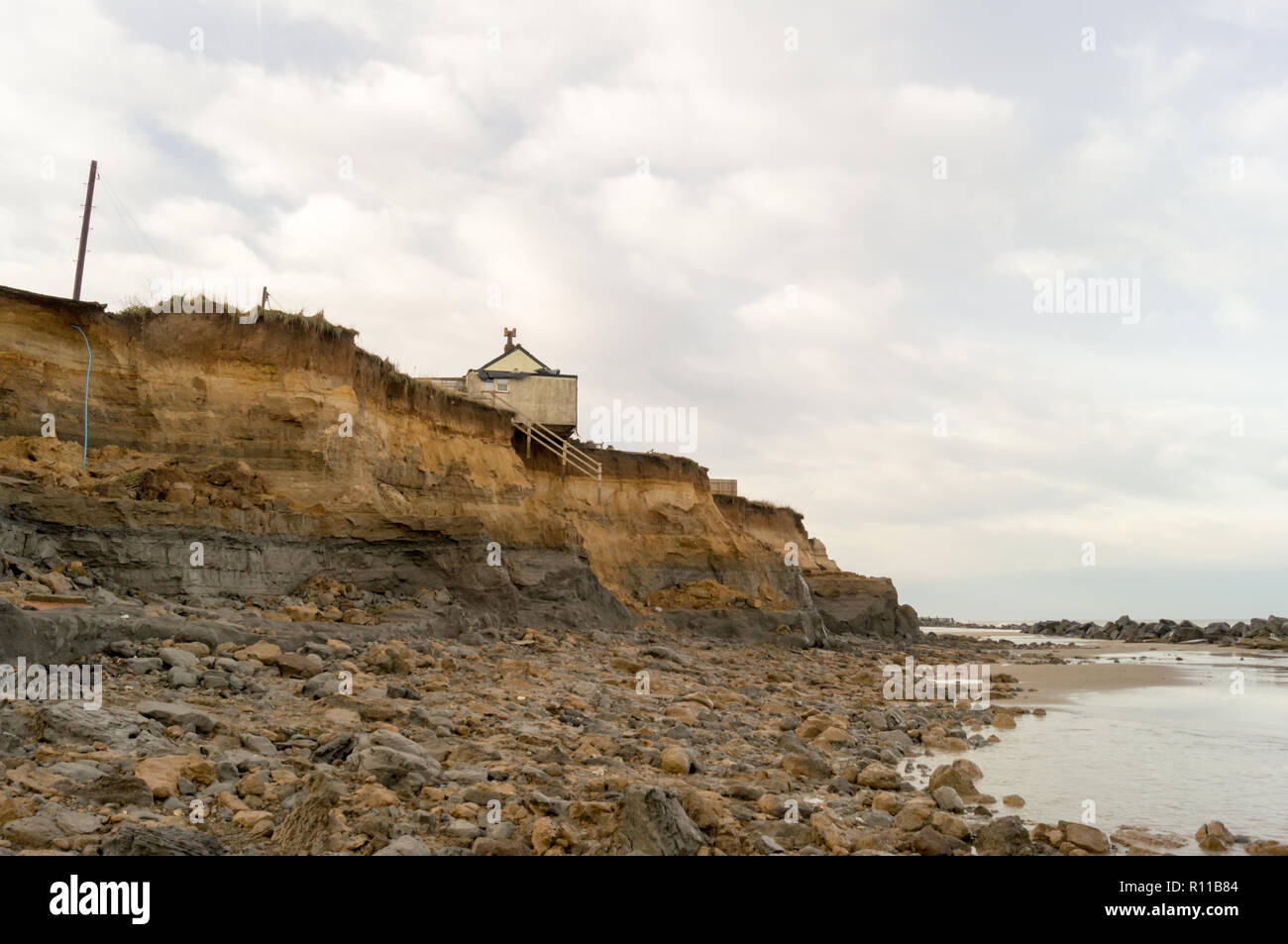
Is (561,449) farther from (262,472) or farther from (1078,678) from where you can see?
(1078,678)

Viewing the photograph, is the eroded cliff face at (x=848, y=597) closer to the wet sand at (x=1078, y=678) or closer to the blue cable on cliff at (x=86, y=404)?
the wet sand at (x=1078, y=678)

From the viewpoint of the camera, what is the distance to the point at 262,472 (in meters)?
15.2

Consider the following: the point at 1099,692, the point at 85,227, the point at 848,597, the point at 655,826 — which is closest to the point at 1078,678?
the point at 1099,692

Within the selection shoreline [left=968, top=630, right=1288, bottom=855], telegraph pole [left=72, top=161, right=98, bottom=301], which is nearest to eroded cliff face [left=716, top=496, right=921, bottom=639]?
shoreline [left=968, top=630, right=1288, bottom=855]

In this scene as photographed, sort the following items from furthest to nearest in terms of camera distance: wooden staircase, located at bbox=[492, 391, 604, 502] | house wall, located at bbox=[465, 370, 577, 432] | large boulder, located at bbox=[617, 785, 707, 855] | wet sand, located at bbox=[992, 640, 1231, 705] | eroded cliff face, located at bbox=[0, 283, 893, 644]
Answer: house wall, located at bbox=[465, 370, 577, 432], wooden staircase, located at bbox=[492, 391, 604, 502], wet sand, located at bbox=[992, 640, 1231, 705], eroded cliff face, located at bbox=[0, 283, 893, 644], large boulder, located at bbox=[617, 785, 707, 855]

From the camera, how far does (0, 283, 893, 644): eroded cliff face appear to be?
38.8 ft

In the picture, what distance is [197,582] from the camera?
12.1 meters

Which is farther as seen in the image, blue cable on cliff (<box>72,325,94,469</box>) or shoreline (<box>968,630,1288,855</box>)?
blue cable on cliff (<box>72,325,94,469</box>)

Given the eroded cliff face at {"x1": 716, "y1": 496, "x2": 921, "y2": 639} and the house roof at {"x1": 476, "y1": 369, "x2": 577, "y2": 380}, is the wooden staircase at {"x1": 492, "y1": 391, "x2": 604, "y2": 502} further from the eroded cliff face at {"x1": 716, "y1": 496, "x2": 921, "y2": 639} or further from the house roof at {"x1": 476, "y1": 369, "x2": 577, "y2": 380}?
the eroded cliff face at {"x1": 716, "y1": 496, "x2": 921, "y2": 639}

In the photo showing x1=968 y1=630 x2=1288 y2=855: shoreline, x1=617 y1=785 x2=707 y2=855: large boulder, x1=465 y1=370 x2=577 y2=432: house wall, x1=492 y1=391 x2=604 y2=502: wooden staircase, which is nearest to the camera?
x1=617 y1=785 x2=707 y2=855: large boulder

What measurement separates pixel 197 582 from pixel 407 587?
13.4 feet

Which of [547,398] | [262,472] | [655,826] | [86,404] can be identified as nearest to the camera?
[655,826]
